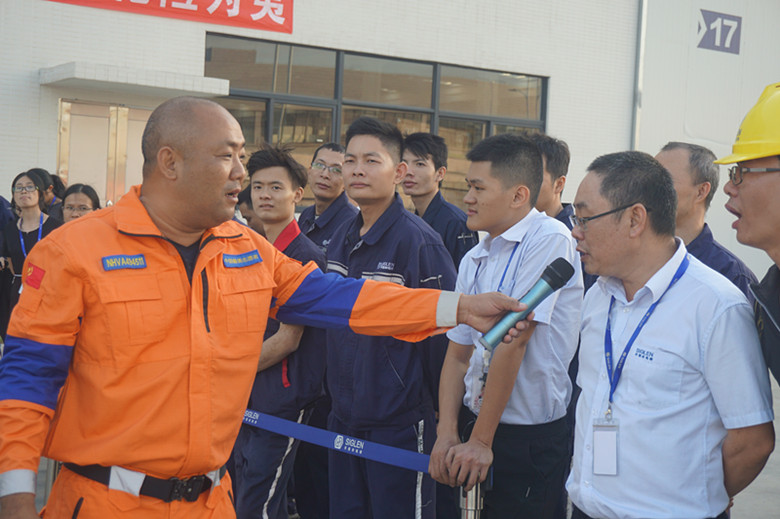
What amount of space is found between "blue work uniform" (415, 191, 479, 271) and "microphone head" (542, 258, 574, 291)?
322 cm

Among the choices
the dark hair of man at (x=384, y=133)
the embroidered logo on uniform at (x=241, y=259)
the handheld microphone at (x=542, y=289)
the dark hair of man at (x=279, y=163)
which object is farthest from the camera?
the dark hair of man at (x=279, y=163)

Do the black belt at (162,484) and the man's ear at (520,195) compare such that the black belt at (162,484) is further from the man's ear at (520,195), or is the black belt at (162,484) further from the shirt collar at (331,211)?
the shirt collar at (331,211)

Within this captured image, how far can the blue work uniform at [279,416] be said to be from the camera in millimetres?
4266

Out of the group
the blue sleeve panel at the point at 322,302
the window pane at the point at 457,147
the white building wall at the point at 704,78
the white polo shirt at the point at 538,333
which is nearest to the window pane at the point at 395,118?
the window pane at the point at 457,147

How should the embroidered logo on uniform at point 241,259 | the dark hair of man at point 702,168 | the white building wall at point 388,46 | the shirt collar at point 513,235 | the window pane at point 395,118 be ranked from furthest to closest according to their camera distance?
the window pane at point 395,118
the white building wall at point 388,46
the dark hair of man at point 702,168
the shirt collar at point 513,235
the embroidered logo on uniform at point 241,259

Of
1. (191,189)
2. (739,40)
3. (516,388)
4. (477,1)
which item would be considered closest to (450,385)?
(516,388)

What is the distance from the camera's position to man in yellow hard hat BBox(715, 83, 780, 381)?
237cm

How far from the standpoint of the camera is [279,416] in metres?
4.40

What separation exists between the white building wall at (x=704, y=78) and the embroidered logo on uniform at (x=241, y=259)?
519 inches

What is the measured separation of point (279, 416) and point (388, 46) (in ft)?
30.9

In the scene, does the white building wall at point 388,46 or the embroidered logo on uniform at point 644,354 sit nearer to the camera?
the embroidered logo on uniform at point 644,354

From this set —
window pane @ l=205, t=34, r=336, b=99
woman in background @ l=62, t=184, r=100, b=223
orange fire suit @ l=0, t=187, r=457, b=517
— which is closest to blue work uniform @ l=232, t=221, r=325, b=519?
orange fire suit @ l=0, t=187, r=457, b=517

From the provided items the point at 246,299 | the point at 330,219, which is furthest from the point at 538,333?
the point at 330,219

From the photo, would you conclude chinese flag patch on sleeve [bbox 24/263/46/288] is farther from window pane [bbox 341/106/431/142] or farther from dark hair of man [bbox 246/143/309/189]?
window pane [bbox 341/106/431/142]
